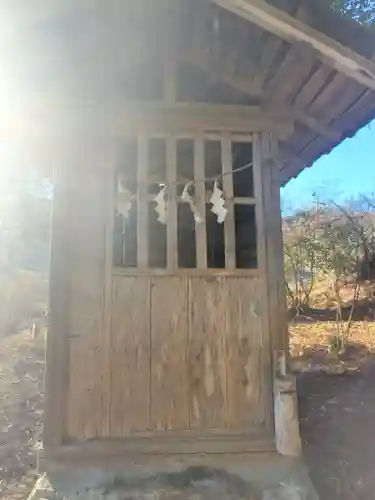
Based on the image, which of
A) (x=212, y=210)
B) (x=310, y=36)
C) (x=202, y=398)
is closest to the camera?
(x=310, y=36)

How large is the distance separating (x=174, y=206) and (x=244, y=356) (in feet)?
3.96

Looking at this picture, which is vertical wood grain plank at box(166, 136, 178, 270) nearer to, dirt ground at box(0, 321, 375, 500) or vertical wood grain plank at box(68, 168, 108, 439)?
vertical wood grain plank at box(68, 168, 108, 439)

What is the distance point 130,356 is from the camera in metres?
3.58

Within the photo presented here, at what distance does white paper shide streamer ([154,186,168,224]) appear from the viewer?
3771mm

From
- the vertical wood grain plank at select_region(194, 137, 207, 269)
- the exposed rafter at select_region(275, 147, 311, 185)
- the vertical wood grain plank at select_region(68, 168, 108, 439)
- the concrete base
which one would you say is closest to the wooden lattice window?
the vertical wood grain plank at select_region(194, 137, 207, 269)

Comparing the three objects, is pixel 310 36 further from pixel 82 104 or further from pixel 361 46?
pixel 82 104

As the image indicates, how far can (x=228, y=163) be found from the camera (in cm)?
389

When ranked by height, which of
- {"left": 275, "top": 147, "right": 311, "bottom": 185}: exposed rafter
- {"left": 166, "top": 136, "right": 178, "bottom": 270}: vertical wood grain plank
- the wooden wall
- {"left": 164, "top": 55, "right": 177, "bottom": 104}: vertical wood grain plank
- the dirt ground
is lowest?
the dirt ground

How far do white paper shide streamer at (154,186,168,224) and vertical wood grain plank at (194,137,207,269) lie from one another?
243 millimetres

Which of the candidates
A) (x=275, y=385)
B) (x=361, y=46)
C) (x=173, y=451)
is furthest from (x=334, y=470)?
(x=361, y=46)

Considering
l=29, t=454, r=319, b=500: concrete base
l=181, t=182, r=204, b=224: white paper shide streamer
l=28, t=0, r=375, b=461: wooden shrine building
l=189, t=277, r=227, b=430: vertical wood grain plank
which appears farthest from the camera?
l=181, t=182, r=204, b=224: white paper shide streamer

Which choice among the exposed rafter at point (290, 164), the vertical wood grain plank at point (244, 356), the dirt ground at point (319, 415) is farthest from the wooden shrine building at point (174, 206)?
the dirt ground at point (319, 415)

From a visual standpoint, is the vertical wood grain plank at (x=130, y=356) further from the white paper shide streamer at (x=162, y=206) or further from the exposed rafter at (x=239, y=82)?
the exposed rafter at (x=239, y=82)

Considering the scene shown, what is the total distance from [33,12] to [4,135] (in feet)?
2.88
